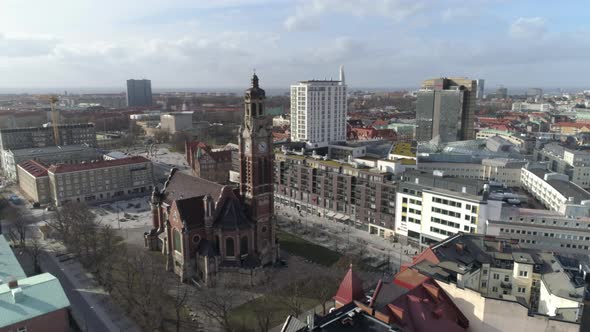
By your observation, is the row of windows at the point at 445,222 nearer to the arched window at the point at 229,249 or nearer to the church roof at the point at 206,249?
the arched window at the point at 229,249

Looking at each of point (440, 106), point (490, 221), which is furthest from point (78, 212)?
point (440, 106)

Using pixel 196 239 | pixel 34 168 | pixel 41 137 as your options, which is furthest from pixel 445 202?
pixel 41 137

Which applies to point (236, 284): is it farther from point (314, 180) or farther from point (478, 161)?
point (478, 161)

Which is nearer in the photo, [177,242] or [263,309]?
[263,309]

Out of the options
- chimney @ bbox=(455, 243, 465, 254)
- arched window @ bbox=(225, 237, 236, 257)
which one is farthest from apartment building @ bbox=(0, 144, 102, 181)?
chimney @ bbox=(455, 243, 465, 254)

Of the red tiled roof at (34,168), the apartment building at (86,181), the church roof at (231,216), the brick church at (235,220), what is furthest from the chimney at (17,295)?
the red tiled roof at (34,168)

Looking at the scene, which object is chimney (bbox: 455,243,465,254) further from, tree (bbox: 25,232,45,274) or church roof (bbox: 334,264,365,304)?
tree (bbox: 25,232,45,274)

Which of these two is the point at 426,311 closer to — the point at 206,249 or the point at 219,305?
the point at 219,305
